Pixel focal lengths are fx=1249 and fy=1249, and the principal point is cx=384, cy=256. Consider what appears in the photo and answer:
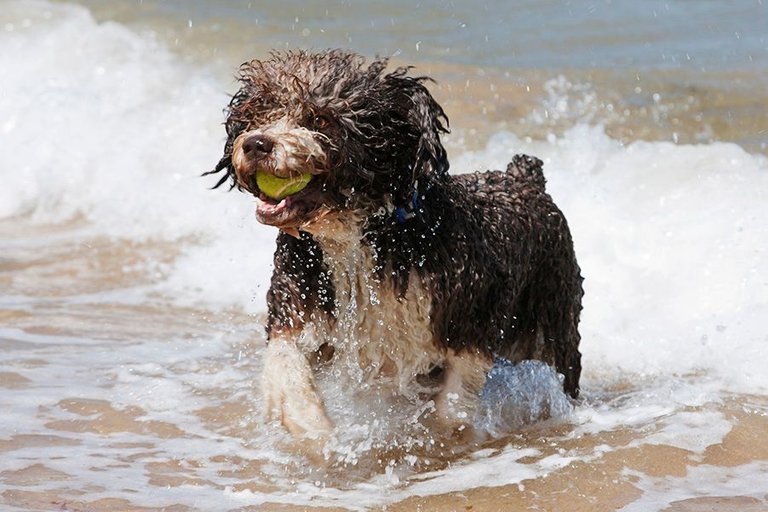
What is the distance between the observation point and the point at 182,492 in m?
5.12

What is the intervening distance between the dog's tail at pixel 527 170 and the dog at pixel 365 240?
614mm

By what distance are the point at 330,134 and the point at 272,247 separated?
456cm

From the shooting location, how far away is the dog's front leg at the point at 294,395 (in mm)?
5250

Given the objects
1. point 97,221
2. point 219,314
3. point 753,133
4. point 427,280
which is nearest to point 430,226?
point 427,280

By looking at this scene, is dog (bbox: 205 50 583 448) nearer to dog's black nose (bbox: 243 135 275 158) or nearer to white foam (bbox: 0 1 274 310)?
dog's black nose (bbox: 243 135 275 158)

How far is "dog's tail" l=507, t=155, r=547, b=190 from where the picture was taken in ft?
20.9

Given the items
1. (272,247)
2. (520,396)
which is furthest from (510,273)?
(272,247)

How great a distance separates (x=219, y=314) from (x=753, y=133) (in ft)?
19.1

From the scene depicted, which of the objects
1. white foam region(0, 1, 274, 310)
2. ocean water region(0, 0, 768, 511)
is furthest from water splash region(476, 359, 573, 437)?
white foam region(0, 1, 274, 310)

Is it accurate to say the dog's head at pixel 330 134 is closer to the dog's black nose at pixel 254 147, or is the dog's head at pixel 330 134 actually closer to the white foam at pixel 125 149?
the dog's black nose at pixel 254 147

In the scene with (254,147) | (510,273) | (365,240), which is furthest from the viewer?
(510,273)

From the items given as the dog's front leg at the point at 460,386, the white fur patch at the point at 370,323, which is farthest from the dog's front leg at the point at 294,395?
the dog's front leg at the point at 460,386

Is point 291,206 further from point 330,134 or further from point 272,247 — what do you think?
point 272,247

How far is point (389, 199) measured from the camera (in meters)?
5.18
